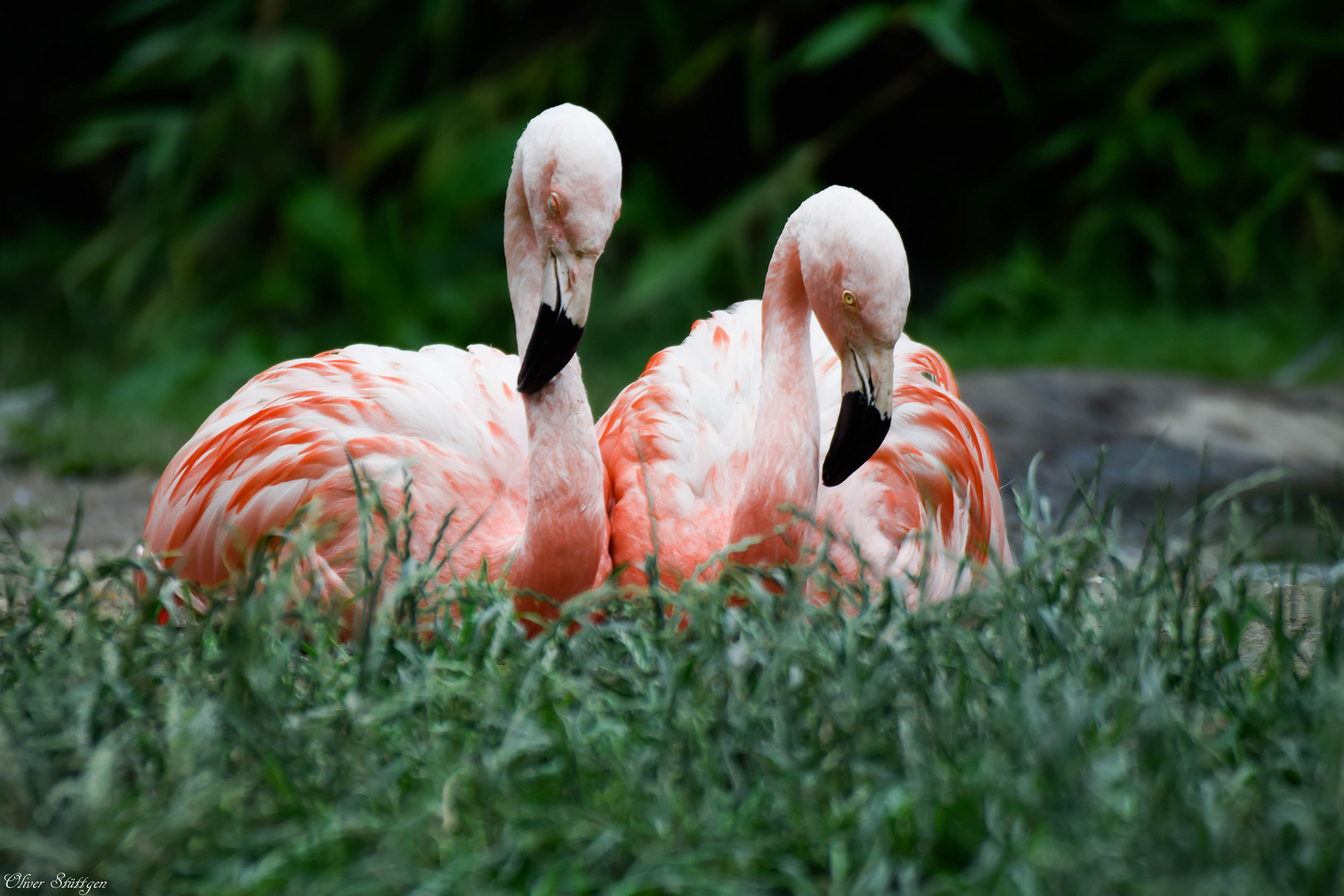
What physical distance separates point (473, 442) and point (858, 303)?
0.84 m

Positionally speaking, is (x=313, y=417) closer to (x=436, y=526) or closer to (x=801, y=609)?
(x=436, y=526)

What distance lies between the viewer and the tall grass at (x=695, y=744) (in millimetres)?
1377

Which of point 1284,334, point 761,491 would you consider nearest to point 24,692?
point 761,491

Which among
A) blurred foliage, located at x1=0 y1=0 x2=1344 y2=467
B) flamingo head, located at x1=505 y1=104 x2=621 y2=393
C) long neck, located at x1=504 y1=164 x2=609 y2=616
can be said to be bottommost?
long neck, located at x1=504 y1=164 x2=609 y2=616

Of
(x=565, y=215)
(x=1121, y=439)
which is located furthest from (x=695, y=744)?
(x=1121, y=439)

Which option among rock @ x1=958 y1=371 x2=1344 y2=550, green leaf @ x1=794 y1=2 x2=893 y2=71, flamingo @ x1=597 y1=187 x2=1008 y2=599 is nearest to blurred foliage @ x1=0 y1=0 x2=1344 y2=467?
green leaf @ x1=794 y1=2 x2=893 y2=71

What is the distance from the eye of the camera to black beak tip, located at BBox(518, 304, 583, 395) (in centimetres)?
225

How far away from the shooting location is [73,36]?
781 cm

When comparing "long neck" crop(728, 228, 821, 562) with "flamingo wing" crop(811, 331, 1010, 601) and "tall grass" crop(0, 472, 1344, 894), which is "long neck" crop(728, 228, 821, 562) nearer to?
"flamingo wing" crop(811, 331, 1010, 601)

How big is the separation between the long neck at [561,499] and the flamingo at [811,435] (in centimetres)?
11

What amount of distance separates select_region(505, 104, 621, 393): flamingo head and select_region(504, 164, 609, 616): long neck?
0.06 m

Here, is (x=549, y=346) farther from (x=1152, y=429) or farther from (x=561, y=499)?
(x=1152, y=429)

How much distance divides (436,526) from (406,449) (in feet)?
0.56

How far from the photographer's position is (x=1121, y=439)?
4273 millimetres
